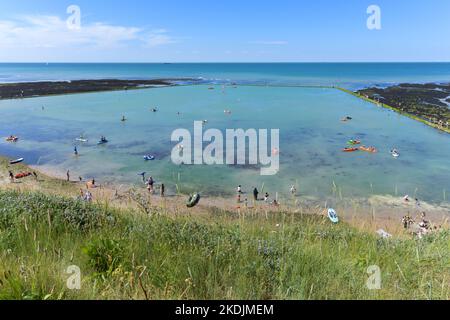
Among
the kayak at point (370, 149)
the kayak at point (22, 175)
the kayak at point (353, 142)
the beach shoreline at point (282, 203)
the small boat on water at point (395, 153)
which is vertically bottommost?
the beach shoreline at point (282, 203)

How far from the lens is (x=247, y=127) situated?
146 feet

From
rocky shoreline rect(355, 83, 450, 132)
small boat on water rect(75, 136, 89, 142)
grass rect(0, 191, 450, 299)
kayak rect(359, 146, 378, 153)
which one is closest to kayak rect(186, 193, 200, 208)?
grass rect(0, 191, 450, 299)

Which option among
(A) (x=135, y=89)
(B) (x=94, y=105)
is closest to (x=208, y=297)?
(B) (x=94, y=105)

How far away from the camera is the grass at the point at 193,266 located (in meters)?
3.14

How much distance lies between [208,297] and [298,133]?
39.7 m

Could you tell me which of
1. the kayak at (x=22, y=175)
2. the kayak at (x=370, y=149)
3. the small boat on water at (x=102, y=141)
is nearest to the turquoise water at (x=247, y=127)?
the kayak at (x=370, y=149)

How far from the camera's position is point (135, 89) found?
95875mm

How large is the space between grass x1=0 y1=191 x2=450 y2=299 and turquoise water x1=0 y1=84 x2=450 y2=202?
4002 millimetres

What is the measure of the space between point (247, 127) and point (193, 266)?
4126 cm

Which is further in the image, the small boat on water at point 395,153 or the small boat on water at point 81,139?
the small boat on water at point 81,139

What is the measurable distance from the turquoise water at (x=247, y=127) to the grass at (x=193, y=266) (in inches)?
158

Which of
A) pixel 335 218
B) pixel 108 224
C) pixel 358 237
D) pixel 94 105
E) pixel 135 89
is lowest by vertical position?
pixel 335 218

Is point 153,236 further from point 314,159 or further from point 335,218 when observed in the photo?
point 314,159

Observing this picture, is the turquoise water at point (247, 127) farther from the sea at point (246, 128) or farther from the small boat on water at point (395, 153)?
the small boat on water at point (395, 153)
